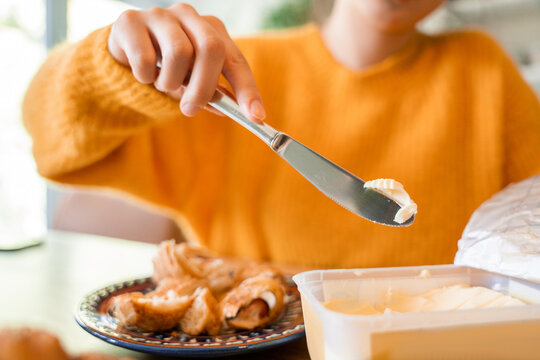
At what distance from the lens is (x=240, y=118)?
361 mm

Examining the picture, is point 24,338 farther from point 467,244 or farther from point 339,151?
point 339,151

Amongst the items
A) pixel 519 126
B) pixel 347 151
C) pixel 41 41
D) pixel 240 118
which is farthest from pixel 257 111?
pixel 41 41

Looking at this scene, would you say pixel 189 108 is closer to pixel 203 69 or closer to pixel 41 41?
pixel 203 69

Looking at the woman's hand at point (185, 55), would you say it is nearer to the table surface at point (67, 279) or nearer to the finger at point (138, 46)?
the finger at point (138, 46)

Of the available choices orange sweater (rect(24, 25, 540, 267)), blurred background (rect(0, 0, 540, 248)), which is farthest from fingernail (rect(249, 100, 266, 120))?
blurred background (rect(0, 0, 540, 248))

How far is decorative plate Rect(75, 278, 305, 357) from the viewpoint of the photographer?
0.29 meters

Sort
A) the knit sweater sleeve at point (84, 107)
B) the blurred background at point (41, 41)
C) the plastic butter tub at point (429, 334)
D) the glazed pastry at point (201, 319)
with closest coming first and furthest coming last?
the plastic butter tub at point (429, 334)
the glazed pastry at point (201, 319)
the knit sweater sleeve at point (84, 107)
the blurred background at point (41, 41)

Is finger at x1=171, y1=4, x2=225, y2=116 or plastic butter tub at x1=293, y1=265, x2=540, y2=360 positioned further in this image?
finger at x1=171, y1=4, x2=225, y2=116

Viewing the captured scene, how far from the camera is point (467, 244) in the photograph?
1.15ft

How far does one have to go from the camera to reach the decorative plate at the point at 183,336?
11.4 inches

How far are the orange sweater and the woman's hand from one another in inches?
11.6

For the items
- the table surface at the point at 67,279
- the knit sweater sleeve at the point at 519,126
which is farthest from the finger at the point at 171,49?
the knit sweater sleeve at the point at 519,126

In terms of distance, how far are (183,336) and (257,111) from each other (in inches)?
7.2

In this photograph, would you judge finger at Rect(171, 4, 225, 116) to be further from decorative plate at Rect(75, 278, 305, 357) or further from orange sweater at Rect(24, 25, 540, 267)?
orange sweater at Rect(24, 25, 540, 267)
